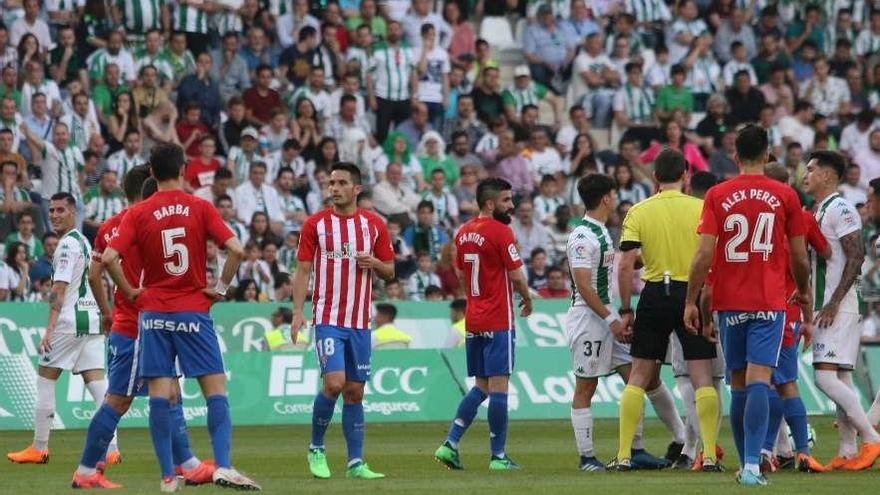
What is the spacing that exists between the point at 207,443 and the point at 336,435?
195 cm

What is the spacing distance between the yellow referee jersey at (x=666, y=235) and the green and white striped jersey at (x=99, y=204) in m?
13.2

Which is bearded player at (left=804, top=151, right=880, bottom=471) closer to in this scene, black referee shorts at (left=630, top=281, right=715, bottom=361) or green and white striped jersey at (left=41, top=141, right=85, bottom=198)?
black referee shorts at (left=630, top=281, right=715, bottom=361)

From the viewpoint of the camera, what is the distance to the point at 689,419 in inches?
607

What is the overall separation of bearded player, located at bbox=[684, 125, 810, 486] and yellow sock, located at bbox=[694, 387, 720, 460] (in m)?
1.20

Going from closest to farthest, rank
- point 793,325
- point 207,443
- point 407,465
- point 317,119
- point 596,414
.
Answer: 1. point 793,325
2. point 407,465
3. point 207,443
4. point 596,414
5. point 317,119

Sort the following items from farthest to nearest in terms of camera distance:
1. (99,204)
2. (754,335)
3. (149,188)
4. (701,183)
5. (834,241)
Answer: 1. (99,204)
2. (701,183)
3. (834,241)
4. (149,188)
5. (754,335)

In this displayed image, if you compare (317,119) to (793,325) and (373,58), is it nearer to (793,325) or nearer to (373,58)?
(373,58)

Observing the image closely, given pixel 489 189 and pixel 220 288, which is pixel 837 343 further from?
pixel 220 288

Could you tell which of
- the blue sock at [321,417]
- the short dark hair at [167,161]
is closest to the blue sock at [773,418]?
the blue sock at [321,417]

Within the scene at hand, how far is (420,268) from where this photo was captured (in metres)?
27.4

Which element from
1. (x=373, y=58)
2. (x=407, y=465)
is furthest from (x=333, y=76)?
(x=407, y=465)

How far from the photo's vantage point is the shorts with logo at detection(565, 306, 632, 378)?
1540 centimetres

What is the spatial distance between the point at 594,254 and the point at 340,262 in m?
2.16

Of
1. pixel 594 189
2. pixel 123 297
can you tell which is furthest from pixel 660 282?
pixel 123 297
